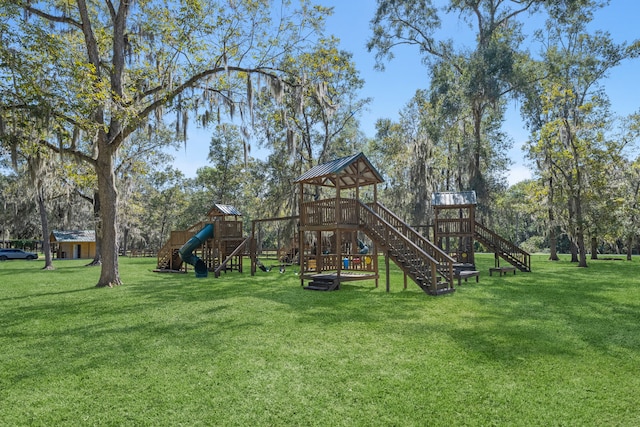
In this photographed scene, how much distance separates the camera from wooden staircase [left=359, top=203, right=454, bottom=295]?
448 inches

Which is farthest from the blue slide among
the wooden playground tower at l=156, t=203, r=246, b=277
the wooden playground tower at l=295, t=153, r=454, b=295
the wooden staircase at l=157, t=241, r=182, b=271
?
the wooden playground tower at l=295, t=153, r=454, b=295

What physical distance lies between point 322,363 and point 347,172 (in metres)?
9.53

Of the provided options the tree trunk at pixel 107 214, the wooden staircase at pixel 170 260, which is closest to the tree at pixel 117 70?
the tree trunk at pixel 107 214

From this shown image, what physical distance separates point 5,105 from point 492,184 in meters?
31.1

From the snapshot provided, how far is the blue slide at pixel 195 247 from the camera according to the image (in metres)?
18.2

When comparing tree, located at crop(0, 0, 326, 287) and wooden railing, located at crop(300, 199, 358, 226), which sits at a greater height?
tree, located at crop(0, 0, 326, 287)

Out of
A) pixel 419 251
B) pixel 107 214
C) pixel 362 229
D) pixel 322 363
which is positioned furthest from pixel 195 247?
pixel 322 363

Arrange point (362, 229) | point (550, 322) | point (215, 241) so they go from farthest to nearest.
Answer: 1. point (215, 241)
2. point (362, 229)
3. point (550, 322)

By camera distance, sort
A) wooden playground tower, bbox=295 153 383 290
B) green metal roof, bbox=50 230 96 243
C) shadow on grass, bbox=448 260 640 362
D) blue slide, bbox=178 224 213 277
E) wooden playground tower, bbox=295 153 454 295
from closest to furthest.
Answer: shadow on grass, bbox=448 260 640 362 → wooden playground tower, bbox=295 153 454 295 → wooden playground tower, bbox=295 153 383 290 → blue slide, bbox=178 224 213 277 → green metal roof, bbox=50 230 96 243

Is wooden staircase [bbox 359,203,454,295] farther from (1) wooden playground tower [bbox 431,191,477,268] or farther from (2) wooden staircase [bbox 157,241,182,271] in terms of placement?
(2) wooden staircase [bbox 157,241,182,271]

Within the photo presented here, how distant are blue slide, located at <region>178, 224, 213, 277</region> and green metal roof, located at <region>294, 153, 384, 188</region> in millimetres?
6905

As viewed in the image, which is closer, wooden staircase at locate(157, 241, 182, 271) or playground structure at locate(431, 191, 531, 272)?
playground structure at locate(431, 191, 531, 272)

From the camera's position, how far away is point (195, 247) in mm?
19328

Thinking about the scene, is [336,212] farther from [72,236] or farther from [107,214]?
[72,236]
